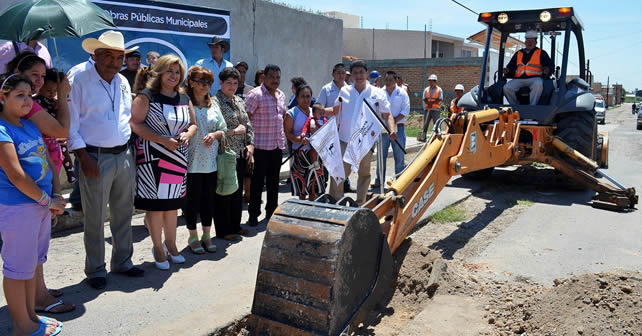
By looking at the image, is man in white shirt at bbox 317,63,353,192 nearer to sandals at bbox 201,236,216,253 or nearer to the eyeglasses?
the eyeglasses

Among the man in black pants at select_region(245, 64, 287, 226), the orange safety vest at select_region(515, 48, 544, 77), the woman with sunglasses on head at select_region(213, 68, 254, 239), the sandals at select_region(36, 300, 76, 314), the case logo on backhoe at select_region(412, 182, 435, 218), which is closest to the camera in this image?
the sandals at select_region(36, 300, 76, 314)

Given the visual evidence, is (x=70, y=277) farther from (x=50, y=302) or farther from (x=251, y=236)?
(x=251, y=236)

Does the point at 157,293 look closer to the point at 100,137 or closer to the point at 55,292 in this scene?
the point at 55,292

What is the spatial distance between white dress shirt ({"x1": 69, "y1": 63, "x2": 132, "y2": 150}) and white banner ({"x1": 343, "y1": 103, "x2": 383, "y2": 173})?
2252 millimetres

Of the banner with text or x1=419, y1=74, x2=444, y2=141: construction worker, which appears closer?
the banner with text

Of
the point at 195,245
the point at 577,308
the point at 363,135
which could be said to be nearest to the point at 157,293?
the point at 195,245

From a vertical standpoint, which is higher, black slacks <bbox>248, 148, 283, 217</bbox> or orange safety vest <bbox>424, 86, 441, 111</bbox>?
orange safety vest <bbox>424, 86, 441, 111</bbox>

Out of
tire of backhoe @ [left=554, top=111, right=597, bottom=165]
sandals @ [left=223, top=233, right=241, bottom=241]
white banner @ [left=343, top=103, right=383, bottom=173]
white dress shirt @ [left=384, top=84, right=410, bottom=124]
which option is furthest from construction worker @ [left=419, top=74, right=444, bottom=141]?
sandals @ [left=223, top=233, right=241, bottom=241]

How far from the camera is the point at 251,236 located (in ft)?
18.7

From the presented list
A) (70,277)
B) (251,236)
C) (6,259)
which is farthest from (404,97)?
(6,259)

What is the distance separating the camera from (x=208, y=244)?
5.14m

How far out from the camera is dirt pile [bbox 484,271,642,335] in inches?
132

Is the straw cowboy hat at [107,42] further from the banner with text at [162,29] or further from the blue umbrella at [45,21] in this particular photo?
the banner with text at [162,29]

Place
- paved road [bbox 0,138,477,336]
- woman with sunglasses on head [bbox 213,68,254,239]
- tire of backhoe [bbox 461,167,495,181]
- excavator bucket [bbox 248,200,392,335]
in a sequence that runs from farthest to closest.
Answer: tire of backhoe [bbox 461,167,495,181] → woman with sunglasses on head [bbox 213,68,254,239] → paved road [bbox 0,138,477,336] → excavator bucket [bbox 248,200,392,335]
